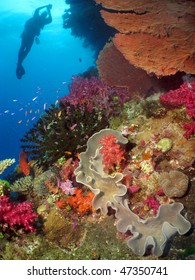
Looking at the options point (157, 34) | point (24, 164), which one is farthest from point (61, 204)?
point (157, 34)

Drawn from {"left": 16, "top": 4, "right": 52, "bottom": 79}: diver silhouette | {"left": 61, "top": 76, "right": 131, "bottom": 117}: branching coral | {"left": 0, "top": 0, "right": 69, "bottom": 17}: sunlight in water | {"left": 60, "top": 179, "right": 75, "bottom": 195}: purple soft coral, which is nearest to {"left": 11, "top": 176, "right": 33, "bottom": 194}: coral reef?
{"left": 60, "top": 179, "right": 75, "bottom": 195}: purple soft coral

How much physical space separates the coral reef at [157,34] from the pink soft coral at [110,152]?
9.03 feet

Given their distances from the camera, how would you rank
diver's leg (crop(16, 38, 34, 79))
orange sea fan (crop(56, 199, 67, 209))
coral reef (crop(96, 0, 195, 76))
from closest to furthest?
orange sea fan (crop(56, 199, 67, 209)), coral reef (crop(96, 0, 195, 76)), diver's leg (crop(16, 38, 34, 79))

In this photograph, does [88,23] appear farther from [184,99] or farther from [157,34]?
[184,99]

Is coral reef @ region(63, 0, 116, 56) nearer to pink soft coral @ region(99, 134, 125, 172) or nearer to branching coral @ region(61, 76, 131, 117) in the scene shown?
branching coral @ region(61, 76, 131, 117)

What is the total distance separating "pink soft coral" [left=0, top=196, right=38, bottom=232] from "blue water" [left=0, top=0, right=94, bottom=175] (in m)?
32.9

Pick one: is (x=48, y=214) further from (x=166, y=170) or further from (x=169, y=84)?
(x=169, y=84)

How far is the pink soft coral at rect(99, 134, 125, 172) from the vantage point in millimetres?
5027

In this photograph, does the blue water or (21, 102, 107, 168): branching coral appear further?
the blue water

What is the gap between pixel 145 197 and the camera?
4.77 meters

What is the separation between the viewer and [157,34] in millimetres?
6773

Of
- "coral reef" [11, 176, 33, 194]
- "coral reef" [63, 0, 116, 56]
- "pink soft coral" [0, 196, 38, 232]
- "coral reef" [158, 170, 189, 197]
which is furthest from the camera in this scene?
"coral reef" [63, 0, 116, 56]
